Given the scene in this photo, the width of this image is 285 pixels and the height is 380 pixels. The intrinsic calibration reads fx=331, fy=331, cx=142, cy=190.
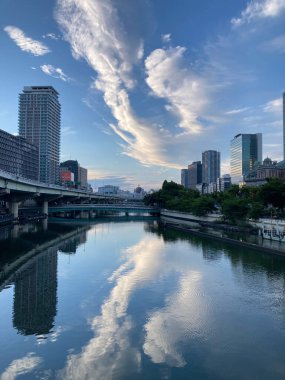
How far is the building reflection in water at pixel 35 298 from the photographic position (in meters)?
19.0

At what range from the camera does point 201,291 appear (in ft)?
83.6

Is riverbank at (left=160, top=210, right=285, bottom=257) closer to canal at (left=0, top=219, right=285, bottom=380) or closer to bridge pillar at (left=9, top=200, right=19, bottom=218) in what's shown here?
canal at (left=0, top=219, right=285, bottom=380)

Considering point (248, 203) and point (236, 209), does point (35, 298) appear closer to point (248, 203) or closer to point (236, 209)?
point (236, 209)

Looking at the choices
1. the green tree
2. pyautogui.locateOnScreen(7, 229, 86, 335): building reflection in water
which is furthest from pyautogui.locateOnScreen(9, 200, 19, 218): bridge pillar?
the green tree

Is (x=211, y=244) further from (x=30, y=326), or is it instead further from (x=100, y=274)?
(x=30, y=326)

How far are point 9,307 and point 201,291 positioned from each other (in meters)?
13.8

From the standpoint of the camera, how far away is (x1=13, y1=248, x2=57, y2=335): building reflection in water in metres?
19.0

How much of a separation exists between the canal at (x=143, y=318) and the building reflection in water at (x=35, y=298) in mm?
71

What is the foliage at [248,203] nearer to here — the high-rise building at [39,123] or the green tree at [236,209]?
the green tree at [236,209]

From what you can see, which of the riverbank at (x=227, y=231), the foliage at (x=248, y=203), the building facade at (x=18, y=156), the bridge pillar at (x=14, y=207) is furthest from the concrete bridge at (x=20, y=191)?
the building facade at (x=18, y=156)

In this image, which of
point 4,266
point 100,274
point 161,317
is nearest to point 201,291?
point 161,317

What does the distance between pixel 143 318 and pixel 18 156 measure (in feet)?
489

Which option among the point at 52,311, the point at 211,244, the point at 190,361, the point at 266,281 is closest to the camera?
the point at 190,361

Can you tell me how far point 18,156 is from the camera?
155m
